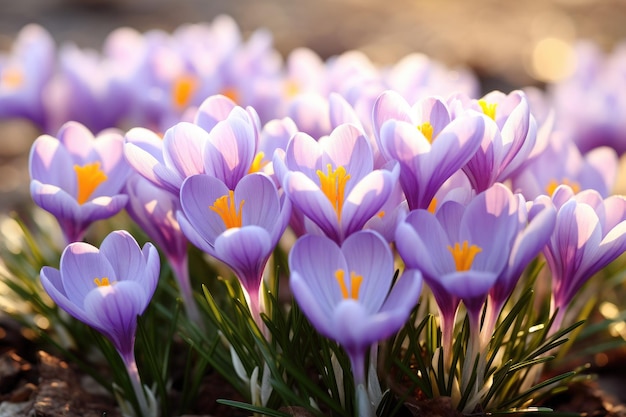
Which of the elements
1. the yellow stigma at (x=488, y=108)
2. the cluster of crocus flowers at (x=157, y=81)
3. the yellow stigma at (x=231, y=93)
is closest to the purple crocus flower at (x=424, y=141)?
the yellow stigma at (x=488, y=108)

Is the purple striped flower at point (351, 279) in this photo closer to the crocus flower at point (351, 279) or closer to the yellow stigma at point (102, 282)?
the crocus flower at point (351, 279)

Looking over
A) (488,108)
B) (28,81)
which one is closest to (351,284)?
(488,108)

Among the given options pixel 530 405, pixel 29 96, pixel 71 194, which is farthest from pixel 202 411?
pixel 29 96

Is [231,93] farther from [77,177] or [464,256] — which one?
[464,256]

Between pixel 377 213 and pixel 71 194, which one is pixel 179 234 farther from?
pixel 377 213

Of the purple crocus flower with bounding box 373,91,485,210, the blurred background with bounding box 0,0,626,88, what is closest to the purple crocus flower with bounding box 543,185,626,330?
the purple crocus flower with bounding box 373,91,485,210

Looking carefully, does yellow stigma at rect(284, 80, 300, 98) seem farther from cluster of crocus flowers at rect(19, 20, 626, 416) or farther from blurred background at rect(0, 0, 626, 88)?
blurred background at rect(0, 0, 626, 88)
